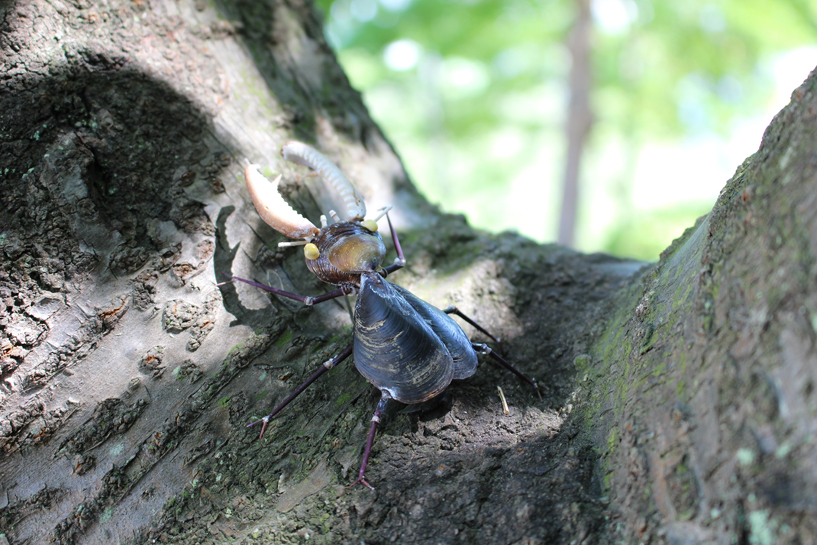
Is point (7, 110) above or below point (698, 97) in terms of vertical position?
above

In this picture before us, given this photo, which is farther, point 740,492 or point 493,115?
point 493,115

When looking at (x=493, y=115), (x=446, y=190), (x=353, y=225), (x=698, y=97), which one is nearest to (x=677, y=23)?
(x=698, y=97)

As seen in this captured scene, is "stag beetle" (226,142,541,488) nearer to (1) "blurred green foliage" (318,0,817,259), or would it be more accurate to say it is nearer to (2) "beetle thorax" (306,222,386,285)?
(2) "beetle thorax" (306,222,386,285)

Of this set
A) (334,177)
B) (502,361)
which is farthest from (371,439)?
(334,177)

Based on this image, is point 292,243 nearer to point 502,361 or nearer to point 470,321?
point 470,321

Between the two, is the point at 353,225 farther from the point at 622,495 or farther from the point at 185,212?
the point at 622,495

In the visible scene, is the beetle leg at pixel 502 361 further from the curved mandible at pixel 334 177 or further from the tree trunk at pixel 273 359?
the curved mandible at pixel 334 177
